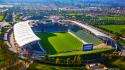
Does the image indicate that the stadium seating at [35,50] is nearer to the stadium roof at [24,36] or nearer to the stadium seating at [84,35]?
the stadium roof at [24,36]

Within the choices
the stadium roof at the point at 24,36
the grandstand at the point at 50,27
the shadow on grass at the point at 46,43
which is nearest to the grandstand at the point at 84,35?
the grandstand at the point at 50,27

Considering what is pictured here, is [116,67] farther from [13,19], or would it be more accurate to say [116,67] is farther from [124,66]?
[13,19]

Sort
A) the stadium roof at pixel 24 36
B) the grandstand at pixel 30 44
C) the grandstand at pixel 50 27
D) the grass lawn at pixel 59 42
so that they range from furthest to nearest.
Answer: the grandstand at pixel 50 27
the grass lawn at pixel 59 42
the stadium roof at pixel 24 36
the grandstand at pixel 30 44

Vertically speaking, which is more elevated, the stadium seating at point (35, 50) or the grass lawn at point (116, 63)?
the stadium seating at point (35, 50)

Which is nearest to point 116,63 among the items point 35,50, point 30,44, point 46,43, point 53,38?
point 35,50

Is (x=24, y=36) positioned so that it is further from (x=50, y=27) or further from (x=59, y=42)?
(x=50, y=27)

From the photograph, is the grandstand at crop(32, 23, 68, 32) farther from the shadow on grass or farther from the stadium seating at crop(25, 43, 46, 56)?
the stadium seating at crop(25, 43, 46, 56)

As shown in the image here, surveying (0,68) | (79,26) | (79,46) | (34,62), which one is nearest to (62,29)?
(79,26)

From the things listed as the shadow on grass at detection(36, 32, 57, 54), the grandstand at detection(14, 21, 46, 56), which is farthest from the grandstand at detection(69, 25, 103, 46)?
the grandstand at detection(14, 21, 46, 56)
